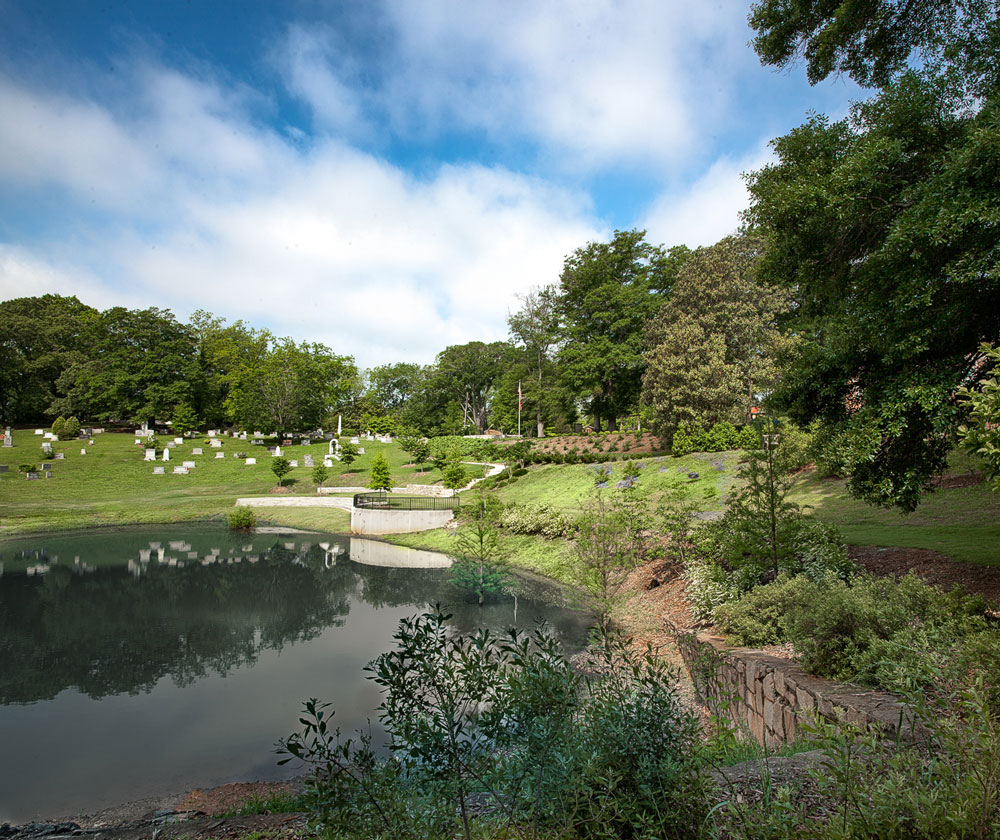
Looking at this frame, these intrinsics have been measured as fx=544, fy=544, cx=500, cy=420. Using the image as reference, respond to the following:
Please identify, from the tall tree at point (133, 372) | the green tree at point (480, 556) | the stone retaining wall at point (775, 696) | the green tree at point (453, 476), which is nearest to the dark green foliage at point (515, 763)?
the stone retaining wall at point (775, 696)

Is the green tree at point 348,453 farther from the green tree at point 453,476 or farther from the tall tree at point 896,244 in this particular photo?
the tall tree at point 896,244

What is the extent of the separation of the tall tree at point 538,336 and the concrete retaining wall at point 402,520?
2199cm

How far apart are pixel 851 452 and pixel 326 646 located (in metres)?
10.1

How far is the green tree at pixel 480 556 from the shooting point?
1487 centimetres

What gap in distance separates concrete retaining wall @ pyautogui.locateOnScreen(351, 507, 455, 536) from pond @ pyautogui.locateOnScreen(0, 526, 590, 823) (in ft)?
9.55

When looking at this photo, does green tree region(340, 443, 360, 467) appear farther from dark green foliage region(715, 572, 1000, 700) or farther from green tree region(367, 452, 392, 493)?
dark green foliage region(715, 572, 1000, 700)

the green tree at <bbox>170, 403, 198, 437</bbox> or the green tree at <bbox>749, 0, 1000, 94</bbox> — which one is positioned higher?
the green tree at <bbox>749, 0, 1000, 94</bbox>

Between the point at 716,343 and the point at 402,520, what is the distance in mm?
16798

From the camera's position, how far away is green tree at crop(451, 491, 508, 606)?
48.8 feet

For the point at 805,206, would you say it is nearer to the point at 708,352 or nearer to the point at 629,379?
the point at 708,352

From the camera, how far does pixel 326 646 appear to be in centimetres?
1130

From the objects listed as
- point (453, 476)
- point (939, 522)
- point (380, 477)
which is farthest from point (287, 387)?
point (939, 522)

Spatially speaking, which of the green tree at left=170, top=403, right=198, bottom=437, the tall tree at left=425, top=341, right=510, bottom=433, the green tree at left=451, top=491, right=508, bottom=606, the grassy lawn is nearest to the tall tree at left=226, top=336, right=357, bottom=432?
the green tree at left=170, top=403, right=198, bottom=437

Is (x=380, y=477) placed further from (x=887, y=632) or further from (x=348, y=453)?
(x=887, y=632)
